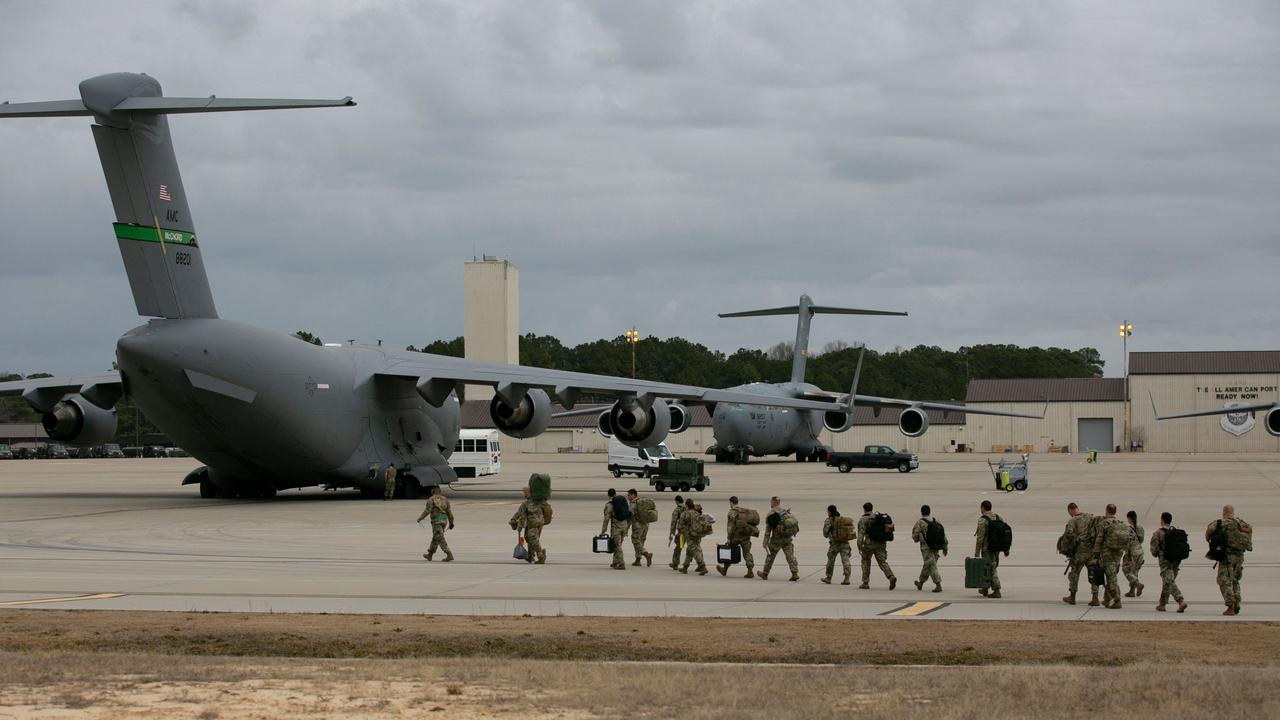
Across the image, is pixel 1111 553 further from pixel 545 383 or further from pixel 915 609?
pixel 545 383

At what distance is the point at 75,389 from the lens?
38625 millimetres

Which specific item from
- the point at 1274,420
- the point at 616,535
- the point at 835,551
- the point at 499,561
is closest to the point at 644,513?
the point at 616,535

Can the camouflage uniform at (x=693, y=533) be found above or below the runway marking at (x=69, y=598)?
above

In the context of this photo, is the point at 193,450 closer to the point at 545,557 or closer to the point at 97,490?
the point at 97,490

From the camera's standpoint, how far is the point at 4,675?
1047 cm

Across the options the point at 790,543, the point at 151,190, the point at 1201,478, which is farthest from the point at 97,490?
the point at 1201,478

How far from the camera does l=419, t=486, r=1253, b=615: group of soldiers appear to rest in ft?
49.7

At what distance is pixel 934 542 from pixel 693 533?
3.65 meters

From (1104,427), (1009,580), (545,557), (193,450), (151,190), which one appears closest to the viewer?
(1009,580)

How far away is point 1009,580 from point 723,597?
4031 millimetres

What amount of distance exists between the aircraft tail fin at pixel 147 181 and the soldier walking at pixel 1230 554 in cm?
1929

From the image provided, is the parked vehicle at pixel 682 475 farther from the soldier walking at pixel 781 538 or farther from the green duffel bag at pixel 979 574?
the green duffel bag at pixel 979 574

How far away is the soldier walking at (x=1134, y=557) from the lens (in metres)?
15.9

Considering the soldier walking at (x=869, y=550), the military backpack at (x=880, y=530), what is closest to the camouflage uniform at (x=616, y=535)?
the soldier walking at (x=869, y=550)
